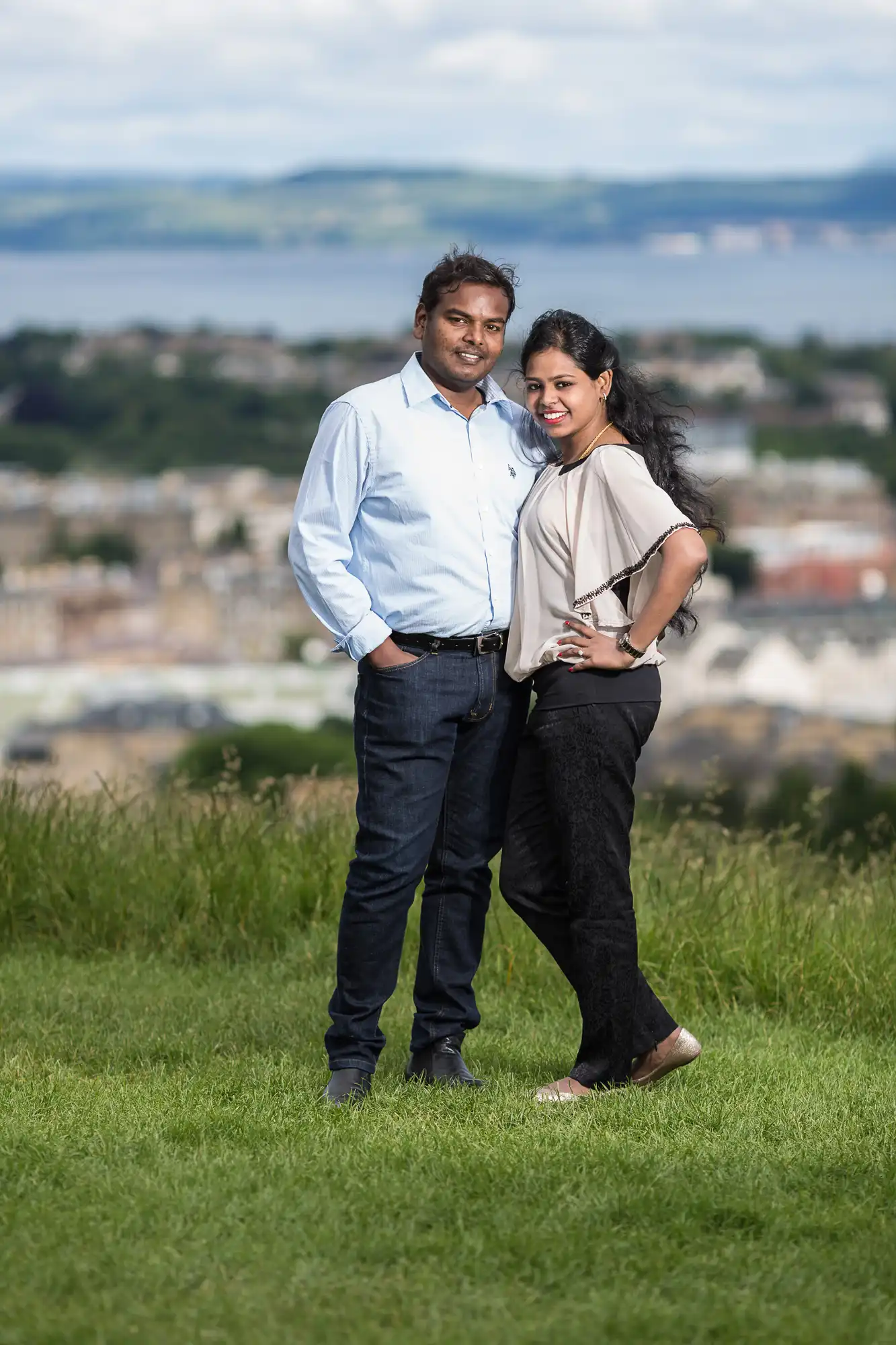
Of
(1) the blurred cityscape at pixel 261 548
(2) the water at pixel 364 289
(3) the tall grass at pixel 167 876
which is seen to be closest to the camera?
(3) the tall grass at pixel 167 876

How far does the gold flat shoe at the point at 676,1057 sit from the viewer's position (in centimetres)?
344

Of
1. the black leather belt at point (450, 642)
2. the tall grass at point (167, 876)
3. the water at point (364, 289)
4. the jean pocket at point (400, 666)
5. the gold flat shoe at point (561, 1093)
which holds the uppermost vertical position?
the water at point (364, 289)

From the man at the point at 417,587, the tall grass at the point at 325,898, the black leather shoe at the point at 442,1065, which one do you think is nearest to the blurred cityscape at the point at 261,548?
the tall grass at the point at 325,898

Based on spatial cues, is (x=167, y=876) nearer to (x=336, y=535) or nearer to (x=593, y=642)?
(x=336, y=535)

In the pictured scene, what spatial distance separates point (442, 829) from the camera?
351 centimetres

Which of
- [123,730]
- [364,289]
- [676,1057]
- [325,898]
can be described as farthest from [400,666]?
[364,289]

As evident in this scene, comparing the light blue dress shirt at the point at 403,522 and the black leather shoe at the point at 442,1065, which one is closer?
the light blue dress shirt at the point at 403,522

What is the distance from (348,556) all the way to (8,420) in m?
106

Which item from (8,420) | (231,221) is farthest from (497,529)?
(231,221)

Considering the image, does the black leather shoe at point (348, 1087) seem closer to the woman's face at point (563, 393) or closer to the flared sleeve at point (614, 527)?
the flared sleeve at point (614, 527)

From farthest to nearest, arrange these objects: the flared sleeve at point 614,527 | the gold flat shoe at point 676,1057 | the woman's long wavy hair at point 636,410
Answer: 1. the gold flat shoe at point 676,1057
2. the woman's long wavy hair at point 636,410
3. the flared sleeve at point 614,527

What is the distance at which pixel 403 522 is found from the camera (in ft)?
10.9

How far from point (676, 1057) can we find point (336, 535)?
1.17 metres

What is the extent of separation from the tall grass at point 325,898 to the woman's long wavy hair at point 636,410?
4.48 ft
